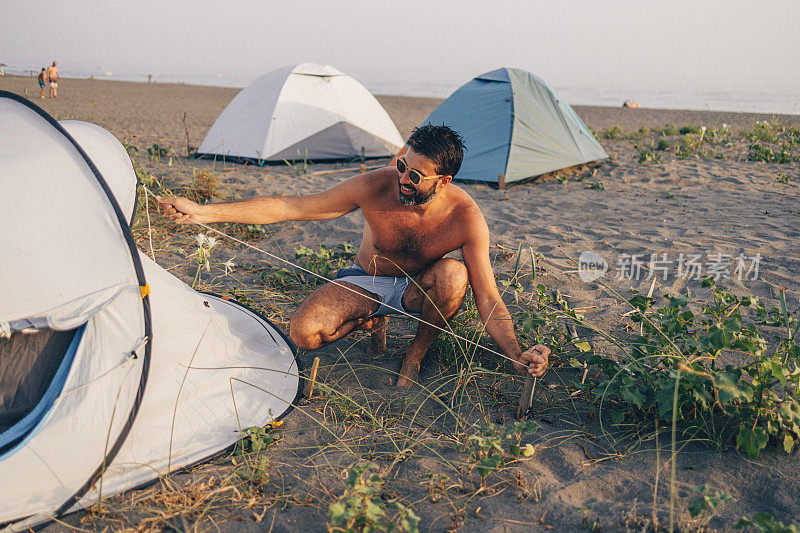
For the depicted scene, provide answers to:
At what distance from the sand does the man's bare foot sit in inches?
3.0

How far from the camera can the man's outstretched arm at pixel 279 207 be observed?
2.36m

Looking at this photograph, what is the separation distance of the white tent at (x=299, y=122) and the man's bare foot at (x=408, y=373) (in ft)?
17.8

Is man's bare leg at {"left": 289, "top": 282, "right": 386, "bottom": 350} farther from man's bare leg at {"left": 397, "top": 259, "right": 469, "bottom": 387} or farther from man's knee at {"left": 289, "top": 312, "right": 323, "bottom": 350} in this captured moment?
man's bare leg at {"left": 397, "top": 259, "right": 469, "bottom": 387}

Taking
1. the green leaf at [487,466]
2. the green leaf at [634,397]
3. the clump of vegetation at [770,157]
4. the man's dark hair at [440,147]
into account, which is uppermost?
the clump of vegetation at [770,157]

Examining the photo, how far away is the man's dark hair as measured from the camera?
99.7 inches

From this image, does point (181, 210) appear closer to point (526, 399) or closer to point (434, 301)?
point (434, 301)

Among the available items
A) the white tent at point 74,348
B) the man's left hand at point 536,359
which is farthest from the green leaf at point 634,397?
the white tent at point 74,348

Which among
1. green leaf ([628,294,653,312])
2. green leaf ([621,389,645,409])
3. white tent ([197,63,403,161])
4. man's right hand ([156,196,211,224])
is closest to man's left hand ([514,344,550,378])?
green leaf ([621,389,645,409])

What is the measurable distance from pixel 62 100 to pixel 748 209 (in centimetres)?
1863

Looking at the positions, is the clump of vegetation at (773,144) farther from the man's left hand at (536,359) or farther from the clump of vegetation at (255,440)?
the clump of vegetation at (255,440)

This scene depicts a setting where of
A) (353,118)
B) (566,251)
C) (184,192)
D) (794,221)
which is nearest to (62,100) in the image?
(353,118)

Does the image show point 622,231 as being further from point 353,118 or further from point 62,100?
point 62,100

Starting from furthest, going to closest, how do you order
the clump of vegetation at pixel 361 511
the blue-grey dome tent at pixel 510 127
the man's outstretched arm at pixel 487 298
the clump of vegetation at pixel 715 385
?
1. the blue-grey dome tent at pixel 510 127
2. the man's outstretched arm at pixel 487 298
3. the clump of vegetation at pixel 715 385
4. the clump of vegetation at pixel 361 511

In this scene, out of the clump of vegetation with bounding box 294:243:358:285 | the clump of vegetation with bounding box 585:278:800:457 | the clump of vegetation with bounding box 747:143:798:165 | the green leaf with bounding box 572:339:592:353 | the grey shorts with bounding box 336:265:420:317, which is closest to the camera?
the clump of vegetation with bounding box 585:278:800:457
